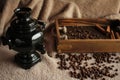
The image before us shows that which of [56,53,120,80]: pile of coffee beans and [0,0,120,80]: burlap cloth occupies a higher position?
[0,0,120,80]: burlap cloth

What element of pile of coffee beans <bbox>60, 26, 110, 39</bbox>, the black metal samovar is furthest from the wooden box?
the black metal samovar

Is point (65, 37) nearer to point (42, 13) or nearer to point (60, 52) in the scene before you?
point (60, 52)

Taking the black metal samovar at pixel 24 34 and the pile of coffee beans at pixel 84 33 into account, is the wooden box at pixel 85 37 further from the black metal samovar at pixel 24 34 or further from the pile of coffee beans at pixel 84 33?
the black metal samovar at pixel 24 34

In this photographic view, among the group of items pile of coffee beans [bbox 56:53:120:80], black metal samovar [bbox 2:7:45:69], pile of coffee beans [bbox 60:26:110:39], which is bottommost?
pile of coffee beans [bbox 56:53:120:80]

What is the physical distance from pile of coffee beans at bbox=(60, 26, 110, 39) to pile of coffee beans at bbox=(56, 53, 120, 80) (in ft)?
0.35

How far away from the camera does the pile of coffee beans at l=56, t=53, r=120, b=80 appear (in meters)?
1.11

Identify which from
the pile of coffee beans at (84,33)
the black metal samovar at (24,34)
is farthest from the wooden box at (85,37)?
the black metal samovar at (24,34)

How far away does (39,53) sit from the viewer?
1.23m

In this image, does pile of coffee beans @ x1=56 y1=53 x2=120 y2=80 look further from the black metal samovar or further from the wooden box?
the black metal samovar

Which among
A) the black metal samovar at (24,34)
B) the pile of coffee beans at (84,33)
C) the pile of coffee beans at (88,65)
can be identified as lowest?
the pile of coffee beans at (88,65)

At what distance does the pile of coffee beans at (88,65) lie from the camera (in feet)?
3.65

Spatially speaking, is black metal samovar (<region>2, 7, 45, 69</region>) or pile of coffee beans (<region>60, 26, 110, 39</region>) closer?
black metal samovar (<region>2, 7, 45, 69</region>)

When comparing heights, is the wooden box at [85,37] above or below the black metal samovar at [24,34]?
below

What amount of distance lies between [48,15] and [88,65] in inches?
16.5
